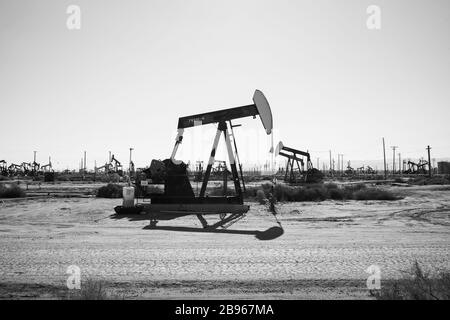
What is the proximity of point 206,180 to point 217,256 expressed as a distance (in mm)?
6956

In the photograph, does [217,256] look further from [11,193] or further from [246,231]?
[11,193]

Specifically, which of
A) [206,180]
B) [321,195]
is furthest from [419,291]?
[321,195]

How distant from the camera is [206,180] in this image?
12.2 metres

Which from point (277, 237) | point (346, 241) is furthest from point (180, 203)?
point (346, 241)

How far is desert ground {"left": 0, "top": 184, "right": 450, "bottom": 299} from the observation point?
3861 millimetres

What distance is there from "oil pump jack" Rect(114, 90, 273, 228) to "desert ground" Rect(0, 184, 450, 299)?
241 centimetres

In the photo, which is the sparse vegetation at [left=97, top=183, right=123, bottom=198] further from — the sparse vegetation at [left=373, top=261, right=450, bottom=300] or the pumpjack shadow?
the sparse vegetation at [left=373, top=261, right=450, bottom=300]

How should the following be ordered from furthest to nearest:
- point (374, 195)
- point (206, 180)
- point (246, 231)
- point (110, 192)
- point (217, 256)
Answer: point (110, 192)
point (374, 195)
point (206, 180)
point (246, 231)
point (217, 256)

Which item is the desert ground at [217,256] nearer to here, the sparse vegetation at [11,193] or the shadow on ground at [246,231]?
the shadow on ground at [246,231]

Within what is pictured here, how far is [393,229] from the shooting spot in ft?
26.6

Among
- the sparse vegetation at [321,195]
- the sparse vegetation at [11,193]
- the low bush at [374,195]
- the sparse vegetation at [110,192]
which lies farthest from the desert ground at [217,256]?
the sparse vegetation at [11,193]


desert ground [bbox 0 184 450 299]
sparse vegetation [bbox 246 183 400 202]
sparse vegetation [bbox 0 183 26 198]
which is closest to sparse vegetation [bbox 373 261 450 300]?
desert ground [bbox 0 184 450 299]
